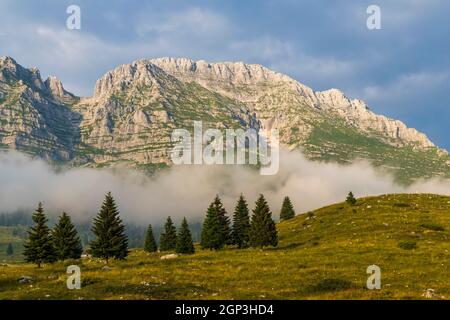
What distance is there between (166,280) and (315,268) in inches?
604

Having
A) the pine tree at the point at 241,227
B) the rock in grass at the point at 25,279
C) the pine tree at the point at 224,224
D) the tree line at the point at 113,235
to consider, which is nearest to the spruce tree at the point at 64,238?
the tree line at the point at 113,235

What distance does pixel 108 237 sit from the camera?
59344mm

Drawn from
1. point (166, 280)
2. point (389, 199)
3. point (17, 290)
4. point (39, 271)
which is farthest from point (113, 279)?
point (389, 199)

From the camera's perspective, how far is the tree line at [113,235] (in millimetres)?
57531

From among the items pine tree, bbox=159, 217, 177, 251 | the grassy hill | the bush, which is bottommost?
pine tree, bbox=159, 217, 177, 251

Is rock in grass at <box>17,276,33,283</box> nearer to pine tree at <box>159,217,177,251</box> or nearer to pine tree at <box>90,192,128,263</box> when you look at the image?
pine tree at <box>90,192,128,263</box>

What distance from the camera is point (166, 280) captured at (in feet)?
122

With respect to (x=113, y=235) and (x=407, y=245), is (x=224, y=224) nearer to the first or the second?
(x=113, y=235)

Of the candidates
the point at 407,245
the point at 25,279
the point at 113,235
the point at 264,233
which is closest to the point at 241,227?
Answer: the point at 264,233

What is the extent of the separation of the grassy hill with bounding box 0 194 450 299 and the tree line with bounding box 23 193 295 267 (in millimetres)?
4925

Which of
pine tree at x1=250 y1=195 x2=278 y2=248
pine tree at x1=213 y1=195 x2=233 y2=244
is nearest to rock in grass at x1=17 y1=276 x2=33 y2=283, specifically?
pine tree at x1=250 y1=195 x2=278 y2=248

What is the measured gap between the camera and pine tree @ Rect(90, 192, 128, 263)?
5875 centimetres

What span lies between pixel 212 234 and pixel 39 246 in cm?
Result: 2851
